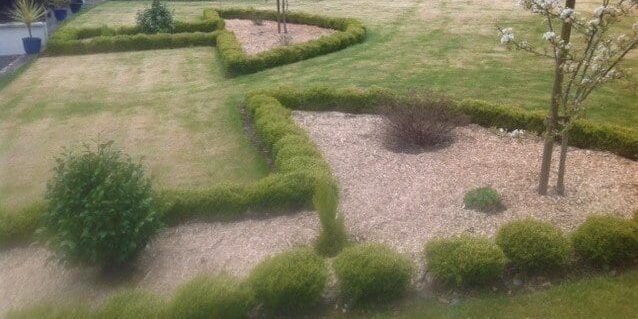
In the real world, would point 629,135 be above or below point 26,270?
above

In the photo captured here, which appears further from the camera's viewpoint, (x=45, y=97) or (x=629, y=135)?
(x=45, y=97)

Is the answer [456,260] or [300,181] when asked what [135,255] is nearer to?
[300,181]

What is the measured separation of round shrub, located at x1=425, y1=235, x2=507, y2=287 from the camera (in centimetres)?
522

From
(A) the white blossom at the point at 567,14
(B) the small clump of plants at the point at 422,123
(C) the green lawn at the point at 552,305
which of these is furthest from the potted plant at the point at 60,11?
(C) the green lawn at the point at 552,305

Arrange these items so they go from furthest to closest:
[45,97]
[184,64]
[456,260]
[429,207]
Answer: [184,64] < [45,97] < [429,207] < [456,260]

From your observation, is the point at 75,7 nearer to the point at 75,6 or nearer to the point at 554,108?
the point at 75,6

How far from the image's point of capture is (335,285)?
537 centimetres

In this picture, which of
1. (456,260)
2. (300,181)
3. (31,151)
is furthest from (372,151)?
(31,151)

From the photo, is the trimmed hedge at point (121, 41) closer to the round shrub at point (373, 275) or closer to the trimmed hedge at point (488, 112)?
the trimmed hedge at point (488, 112)

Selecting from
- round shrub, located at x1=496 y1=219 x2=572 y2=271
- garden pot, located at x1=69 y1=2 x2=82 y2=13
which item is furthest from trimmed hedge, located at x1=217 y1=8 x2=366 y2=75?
garden pot, located at x1=69 y1=2 x2=82 y2=13

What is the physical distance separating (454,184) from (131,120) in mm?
6461

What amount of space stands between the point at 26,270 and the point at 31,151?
399 cm

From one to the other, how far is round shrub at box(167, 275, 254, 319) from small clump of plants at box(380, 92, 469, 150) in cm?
423

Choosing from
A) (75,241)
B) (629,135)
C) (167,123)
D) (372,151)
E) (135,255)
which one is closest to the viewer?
(75,241)
